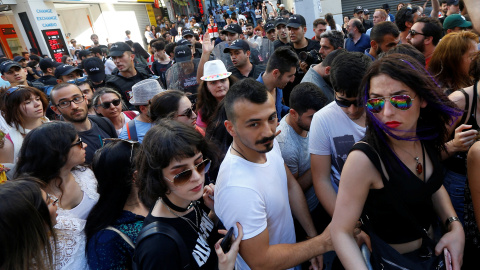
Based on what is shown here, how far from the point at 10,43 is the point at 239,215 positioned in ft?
59.5

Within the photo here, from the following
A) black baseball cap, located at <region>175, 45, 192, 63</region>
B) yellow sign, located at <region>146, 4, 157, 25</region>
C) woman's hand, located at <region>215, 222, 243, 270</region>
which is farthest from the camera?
yellow sign, located at <region>146, 4, 157, 25</region>

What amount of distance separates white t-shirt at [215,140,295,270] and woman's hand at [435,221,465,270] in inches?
33.0

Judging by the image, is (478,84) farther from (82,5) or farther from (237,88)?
(82,5)

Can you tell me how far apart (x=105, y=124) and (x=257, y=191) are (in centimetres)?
290

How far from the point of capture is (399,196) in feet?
4.89

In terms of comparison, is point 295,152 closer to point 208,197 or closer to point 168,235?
point 208,197

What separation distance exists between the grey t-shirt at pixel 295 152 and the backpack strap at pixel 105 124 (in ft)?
7.78

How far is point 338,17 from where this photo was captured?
43.9 feet

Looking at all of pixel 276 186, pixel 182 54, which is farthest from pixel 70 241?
pixel 182 54

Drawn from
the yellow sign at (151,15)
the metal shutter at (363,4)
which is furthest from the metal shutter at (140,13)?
the metal shutter at (363,4)

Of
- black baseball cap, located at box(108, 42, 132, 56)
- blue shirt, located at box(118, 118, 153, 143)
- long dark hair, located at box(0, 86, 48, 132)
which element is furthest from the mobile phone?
black baseball cap, located at box(108, 42, 132, 56)

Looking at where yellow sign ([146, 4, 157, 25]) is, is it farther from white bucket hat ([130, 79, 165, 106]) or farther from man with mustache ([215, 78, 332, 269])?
man with mustache ([215, 78, 332, 269])

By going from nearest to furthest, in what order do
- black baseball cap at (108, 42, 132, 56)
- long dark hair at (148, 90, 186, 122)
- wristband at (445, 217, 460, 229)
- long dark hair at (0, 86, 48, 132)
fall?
wristband at (445, 217, 460, 229), long dark hair at (148, 90, 186, 122), long dark hair at (0, 86, 48, 132), black baseball cap at (108, 42, 132, 56)

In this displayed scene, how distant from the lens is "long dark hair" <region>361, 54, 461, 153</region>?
149cm
